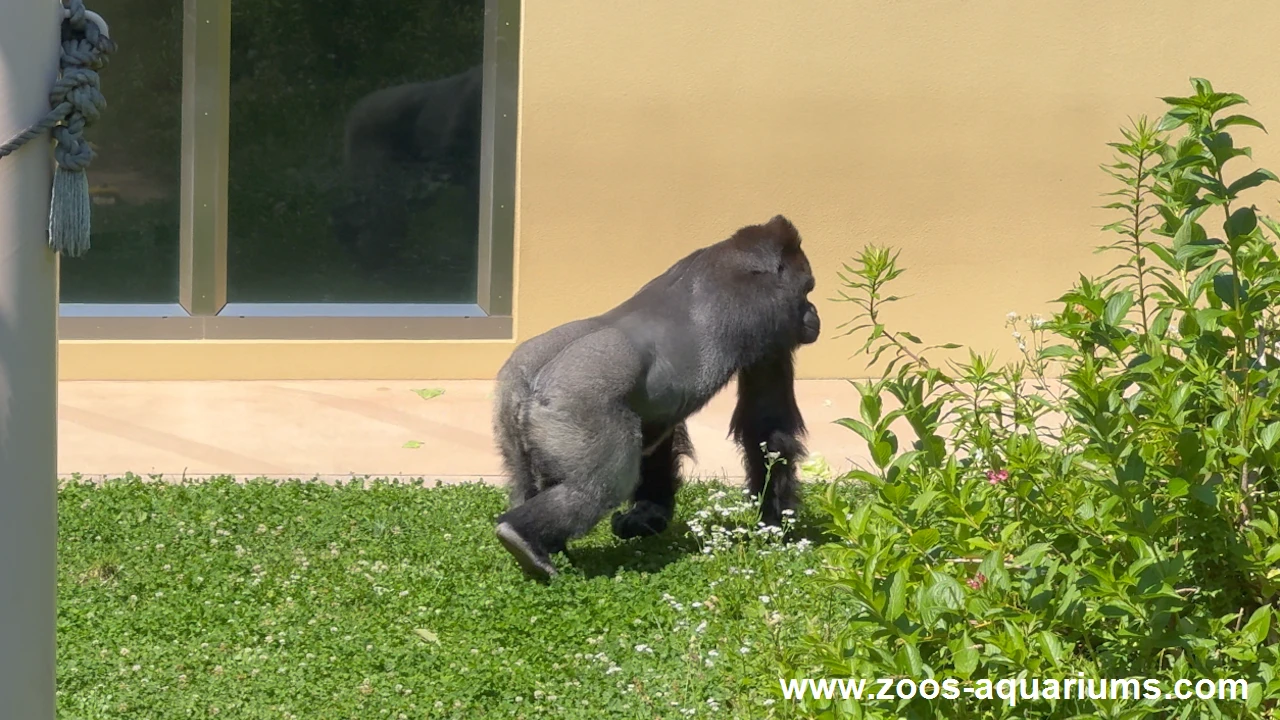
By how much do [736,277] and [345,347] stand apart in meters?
3.42

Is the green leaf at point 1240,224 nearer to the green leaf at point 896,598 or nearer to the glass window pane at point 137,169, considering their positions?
the green leaf at point 896,598

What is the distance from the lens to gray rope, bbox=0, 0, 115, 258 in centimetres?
268

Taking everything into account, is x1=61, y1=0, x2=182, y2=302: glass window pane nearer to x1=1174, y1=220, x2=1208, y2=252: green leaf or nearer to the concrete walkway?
the concrete walkway

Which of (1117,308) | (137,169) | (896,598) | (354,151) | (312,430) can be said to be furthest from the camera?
(354,151)

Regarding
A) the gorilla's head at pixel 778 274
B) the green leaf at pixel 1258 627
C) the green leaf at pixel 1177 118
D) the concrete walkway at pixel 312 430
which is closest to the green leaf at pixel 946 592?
the green leaf at pixel 1258 627

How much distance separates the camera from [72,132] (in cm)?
271

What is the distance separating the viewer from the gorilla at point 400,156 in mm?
8234

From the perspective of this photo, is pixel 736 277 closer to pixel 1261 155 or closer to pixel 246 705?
pixel 246 705

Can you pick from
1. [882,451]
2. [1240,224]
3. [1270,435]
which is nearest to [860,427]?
[882,451]

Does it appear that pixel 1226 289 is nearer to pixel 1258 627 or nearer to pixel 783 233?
pixel 1258 627

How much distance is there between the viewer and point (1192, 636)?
9.00 feet

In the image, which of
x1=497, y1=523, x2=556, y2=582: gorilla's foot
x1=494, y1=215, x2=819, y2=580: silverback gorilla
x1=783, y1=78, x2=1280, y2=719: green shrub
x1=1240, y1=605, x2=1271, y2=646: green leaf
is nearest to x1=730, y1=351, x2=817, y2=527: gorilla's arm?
x1=494, y1=215, x2=819, y2=580: silverback gorilla

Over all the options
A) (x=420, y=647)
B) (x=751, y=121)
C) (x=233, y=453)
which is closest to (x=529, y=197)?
(x=751, y=121)

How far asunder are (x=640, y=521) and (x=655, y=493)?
0.14 m
